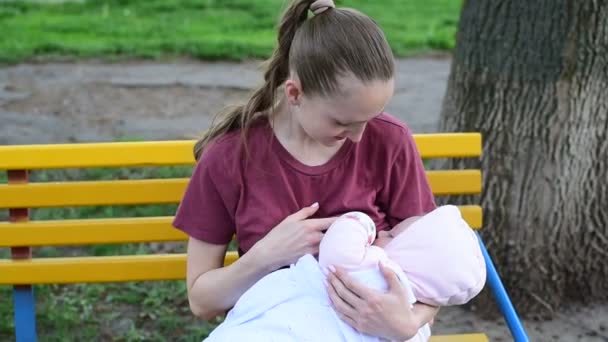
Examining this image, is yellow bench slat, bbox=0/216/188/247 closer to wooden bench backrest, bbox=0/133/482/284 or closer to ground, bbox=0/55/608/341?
wooden bench backrest, bbox=0/133/482/284

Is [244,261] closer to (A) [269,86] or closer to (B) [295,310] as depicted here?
(B) [295,310]

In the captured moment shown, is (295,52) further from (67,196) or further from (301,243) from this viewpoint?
(67,196)

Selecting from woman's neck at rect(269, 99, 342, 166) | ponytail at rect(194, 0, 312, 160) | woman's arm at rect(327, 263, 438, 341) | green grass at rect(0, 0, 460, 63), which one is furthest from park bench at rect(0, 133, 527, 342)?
green grass at rect(0, 0, 460, 63)

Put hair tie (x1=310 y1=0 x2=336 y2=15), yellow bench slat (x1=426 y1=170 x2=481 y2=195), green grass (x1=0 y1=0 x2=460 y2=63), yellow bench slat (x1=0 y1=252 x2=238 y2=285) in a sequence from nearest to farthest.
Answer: hair tie (x1=310 y1=0 x2=336 y2=15) < yellow bench slat (x1=0 y1=252 x2=238 y2=285) < yellow bench slat (x1=426 y1=170 x2=481 y2=195) < green grass (x1=0 y1=0 x2=460 y2=63)

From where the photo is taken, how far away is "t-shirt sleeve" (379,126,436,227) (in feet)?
9.18

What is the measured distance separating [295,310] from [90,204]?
35.8 inches

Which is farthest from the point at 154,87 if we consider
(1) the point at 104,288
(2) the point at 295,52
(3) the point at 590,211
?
(2) the point at 295,52

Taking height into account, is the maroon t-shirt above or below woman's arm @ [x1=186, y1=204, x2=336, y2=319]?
above

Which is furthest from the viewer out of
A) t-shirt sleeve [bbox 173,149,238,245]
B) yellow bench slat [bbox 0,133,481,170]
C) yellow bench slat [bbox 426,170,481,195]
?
yellow bench slat [bbox 426,170,481,195]

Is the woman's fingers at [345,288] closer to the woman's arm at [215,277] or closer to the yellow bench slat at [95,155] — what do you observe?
the woman's arm at [215,277]

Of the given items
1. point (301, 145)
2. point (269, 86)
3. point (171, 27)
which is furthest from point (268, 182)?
point (171, 27)

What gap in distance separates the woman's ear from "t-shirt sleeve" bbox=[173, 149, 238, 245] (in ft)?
0.91

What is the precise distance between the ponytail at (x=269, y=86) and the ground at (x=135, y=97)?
311 cm

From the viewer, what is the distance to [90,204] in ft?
10.2
